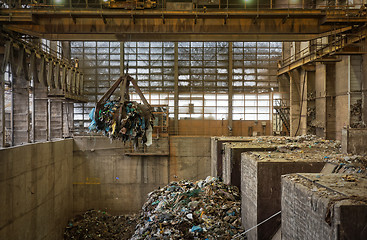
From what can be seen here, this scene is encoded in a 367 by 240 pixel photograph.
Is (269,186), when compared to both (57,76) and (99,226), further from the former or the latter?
(57,76)

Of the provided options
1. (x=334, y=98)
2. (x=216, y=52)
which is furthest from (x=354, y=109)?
(x=216, y=52)

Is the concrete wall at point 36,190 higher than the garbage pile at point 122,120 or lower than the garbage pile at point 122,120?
lower

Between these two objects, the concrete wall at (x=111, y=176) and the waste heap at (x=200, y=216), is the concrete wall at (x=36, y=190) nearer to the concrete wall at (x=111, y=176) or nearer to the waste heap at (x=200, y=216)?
the concrete wall at (x=111, y=176)

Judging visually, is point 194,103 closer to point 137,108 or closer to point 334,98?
point 334,98

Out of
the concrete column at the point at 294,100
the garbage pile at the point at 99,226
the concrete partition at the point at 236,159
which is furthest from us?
the concrete column at the point at 294,100

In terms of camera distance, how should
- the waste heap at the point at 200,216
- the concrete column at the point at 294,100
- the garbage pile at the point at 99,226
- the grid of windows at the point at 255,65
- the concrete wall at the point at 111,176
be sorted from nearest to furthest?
the waste heap at the point at 200,216
the garbage pile at the point at 99,226
the concrete wall at the point at 111,176
the concrete column at the point at 294,100
the grid of windows at the point at 255,65

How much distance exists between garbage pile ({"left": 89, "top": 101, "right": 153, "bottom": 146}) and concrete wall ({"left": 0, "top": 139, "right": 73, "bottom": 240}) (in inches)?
216

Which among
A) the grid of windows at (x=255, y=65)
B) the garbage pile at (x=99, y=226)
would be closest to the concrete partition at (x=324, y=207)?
the garbage pile at (x=99, y=226)

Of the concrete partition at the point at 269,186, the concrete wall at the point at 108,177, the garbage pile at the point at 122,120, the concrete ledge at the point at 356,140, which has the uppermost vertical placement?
the garbage pile at the point at 122,120

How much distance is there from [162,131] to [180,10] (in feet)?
30.9

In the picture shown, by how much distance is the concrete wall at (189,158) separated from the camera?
17.6 meters

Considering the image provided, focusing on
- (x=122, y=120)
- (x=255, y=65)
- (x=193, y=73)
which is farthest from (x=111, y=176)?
(x=122, y=120)

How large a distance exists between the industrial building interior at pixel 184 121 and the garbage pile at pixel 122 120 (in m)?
0.03

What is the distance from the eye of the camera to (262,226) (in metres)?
6.21
